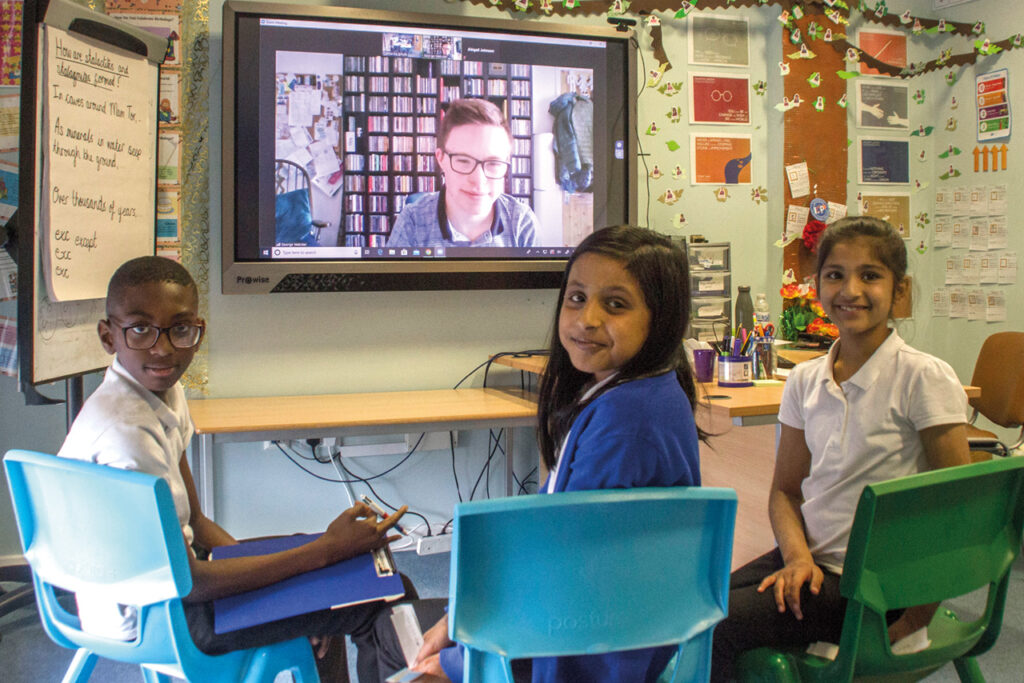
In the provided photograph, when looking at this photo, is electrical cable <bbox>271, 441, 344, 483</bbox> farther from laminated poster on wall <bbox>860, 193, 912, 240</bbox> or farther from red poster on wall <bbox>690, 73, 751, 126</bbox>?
laminated poster on wall <bbox>860, 193, 912, 240</bbox>

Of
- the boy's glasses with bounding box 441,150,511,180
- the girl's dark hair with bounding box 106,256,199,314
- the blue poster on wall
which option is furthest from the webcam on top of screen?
the girl's dark hair with bounding box 106,256,199,314

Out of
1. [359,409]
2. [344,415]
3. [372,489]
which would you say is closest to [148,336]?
[344,415]

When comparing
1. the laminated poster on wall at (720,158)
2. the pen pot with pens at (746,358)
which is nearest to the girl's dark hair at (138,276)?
the pen pot with pens at (746,358)

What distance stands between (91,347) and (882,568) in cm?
191

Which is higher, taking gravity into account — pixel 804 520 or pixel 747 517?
pixel 804 520

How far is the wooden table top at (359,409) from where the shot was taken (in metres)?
2.28

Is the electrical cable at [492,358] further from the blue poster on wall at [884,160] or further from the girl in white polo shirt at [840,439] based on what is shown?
the blue poster on wall at [884,160]

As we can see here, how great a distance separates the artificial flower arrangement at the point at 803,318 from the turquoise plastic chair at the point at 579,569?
2.17 metres

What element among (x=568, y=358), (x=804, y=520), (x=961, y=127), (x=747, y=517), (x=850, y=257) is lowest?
(x=747, y=517)

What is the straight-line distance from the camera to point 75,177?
193 centimetres

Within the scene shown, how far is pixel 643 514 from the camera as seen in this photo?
837 mm

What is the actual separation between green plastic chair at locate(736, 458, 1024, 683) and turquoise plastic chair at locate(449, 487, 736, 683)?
221mm

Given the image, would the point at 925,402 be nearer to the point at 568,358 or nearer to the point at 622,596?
the point at 568,358

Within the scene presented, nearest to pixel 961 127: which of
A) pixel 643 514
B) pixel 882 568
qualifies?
pixel 882 568
